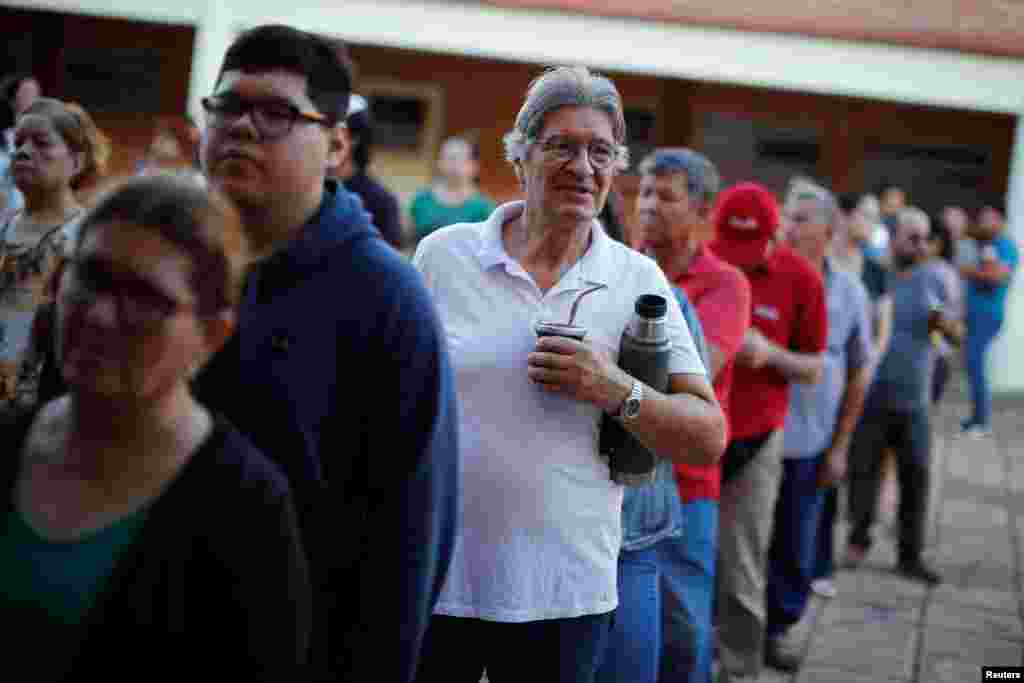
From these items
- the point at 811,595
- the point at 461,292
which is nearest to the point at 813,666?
the point at 811,595

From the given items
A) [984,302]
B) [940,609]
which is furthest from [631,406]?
[984,302]

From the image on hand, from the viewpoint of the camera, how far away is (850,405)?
25.1 ft

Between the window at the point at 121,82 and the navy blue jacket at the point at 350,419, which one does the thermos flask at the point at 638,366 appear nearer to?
the navy blue jacket at the point at 350,419

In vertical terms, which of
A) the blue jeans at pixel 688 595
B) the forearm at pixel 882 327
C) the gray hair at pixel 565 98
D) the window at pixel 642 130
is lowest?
the blue jeans at pixel 688 595

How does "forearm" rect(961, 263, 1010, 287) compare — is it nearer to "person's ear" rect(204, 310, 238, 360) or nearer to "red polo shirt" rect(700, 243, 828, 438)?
"red polo shirt" rect(700, 243, 828, 438)

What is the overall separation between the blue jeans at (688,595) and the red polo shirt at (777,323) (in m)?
1.37

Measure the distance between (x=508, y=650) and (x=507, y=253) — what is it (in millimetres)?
921

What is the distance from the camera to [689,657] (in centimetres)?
471

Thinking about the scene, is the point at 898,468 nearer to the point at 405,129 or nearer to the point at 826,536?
the point at 826,536

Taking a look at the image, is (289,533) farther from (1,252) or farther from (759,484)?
(759,484)

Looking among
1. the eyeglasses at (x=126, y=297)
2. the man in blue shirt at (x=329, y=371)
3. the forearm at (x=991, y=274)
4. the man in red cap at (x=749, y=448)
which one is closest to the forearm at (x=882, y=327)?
the man in red cap at (x=749, y=448)

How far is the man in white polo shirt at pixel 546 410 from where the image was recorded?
10.6 ft

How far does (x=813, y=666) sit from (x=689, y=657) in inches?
90.8

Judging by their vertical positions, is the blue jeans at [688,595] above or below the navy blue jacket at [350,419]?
below
